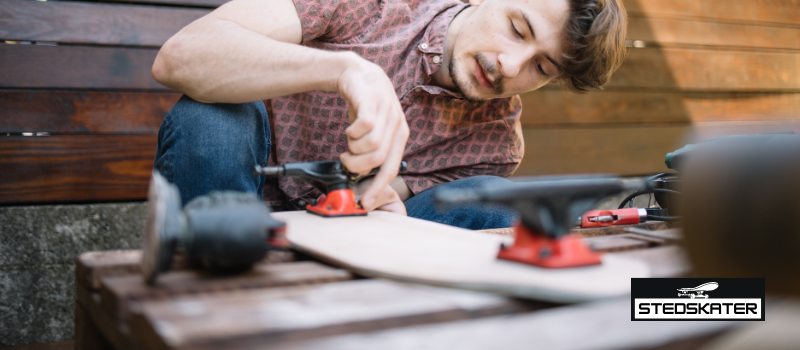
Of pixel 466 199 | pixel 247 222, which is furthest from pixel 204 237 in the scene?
pixel 466 199

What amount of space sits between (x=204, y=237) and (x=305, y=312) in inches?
6.7

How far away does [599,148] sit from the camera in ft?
8.95

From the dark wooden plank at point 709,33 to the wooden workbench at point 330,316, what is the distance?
2425mm

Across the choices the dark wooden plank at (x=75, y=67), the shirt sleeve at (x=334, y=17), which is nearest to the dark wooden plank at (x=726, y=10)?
the shirt sleeve at (x=334, y=17)

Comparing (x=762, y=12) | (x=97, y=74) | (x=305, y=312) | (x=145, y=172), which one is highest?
(x=762, y=12)

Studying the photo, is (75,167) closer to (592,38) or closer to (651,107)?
(592,38)

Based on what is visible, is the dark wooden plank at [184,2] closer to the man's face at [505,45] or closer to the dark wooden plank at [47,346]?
the man's face at [505,45]

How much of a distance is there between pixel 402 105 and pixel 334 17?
0.33 m

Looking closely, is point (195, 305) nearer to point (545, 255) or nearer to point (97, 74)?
point (545, 255)

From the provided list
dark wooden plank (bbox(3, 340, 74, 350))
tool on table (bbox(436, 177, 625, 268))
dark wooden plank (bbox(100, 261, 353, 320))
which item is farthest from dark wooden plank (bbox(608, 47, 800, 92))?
dark wooden plank (bbox(3, 340, 74, 350))

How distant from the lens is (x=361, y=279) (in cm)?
63

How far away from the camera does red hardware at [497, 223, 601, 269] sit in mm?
592

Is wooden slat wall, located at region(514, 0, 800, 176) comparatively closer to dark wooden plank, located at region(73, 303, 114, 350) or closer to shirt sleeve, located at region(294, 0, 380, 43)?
shirt sleeve, located at region(294, 0, 380, 43)

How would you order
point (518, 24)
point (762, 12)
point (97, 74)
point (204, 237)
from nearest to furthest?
point (204, 237)
point (518, 24)
point (97, 74)
point (762, 12)
